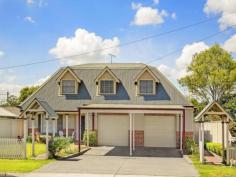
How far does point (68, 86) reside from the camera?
3847 cm

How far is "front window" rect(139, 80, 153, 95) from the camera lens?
121 feet

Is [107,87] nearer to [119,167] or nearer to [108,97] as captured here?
[108,97]

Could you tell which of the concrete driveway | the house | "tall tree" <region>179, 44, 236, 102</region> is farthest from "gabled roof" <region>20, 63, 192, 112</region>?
"tall tree" <region>179, 44, 236, 102</region>

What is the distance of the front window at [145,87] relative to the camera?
37031 millimetres

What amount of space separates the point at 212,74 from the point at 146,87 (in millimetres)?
21789

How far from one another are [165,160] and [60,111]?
14.0 metres

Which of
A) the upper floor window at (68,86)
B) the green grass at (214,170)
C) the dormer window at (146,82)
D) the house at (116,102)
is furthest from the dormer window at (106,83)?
the green grass at (214,170)

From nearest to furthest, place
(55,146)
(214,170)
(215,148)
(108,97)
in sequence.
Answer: (214,170), (55,146), (215,148), (108,97)

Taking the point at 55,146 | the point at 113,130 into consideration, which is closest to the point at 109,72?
the point at 113,130

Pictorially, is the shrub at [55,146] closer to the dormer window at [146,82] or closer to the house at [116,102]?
the house at [116,102]

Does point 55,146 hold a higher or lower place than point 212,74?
lower

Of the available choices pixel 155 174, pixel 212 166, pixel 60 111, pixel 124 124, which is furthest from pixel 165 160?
pixel 60 111

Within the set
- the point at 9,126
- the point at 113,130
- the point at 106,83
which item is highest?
the point at 106,83

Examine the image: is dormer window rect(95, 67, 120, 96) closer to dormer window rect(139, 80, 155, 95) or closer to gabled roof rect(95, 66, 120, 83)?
gabled roof rect(95, 66, 120, 83)
